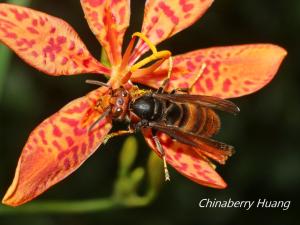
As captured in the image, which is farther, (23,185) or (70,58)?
(70,58)

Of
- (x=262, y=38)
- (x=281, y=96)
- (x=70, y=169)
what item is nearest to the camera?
(x=70, y=169)

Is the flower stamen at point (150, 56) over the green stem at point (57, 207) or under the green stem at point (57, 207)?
over

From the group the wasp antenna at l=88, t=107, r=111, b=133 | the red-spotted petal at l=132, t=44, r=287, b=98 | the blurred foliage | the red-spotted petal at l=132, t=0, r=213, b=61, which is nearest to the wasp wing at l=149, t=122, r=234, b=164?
the wasp antenna at l=88, t=107, r=111, b=133

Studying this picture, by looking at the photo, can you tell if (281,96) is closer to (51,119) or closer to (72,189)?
(72,189)

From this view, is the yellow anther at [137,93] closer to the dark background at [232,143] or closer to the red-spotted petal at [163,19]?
the red-spotted petal at [163,19]

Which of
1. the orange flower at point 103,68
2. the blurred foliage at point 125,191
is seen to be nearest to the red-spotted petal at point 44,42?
the orange flower at point 103,68

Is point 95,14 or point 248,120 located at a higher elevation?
point 95,14

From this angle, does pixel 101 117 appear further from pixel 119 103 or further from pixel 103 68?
pixel 103 68

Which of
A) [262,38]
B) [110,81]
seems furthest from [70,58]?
[262,38]
